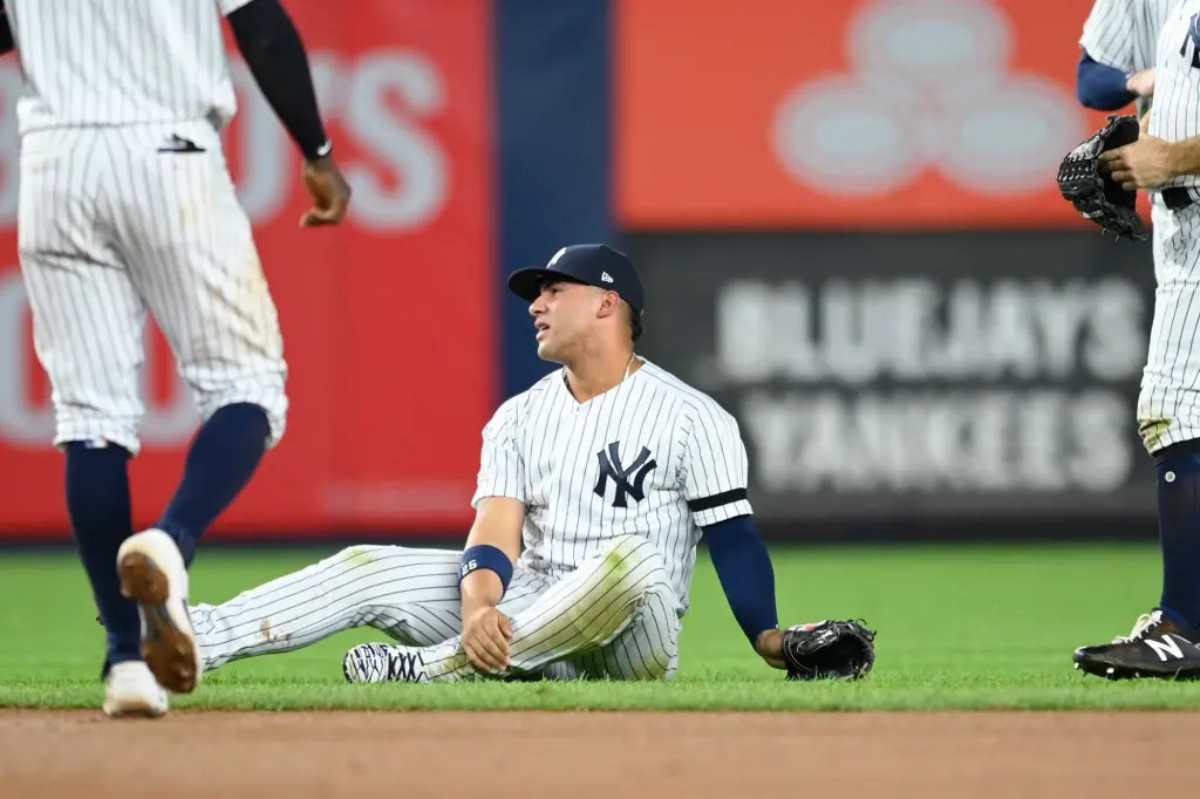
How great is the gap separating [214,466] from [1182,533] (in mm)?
2177

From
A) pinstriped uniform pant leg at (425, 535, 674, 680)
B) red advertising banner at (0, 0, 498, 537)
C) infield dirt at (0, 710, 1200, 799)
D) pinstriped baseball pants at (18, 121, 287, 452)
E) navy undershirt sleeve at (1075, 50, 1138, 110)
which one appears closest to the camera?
infield dirt at (0, 710, 1200, 799)

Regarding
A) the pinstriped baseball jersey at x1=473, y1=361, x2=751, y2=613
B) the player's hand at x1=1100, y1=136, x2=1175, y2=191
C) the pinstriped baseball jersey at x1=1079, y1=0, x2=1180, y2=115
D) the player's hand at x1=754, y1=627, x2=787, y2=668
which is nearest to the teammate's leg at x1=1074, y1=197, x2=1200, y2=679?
the player's hand at x1=1100, y1=136, x2=1175, y2=191

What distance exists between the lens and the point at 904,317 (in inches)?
375

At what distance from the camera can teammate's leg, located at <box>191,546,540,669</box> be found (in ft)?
15.1

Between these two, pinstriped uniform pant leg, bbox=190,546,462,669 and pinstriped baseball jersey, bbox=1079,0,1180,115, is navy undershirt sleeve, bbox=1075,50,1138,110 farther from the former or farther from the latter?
pinstriped uniform pant leg, bbox=190,546,462,669

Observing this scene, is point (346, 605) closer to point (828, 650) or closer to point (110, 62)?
point (828, 650)

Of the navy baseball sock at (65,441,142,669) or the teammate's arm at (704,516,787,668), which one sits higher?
the navy baseball sock at (65,441,142,669)

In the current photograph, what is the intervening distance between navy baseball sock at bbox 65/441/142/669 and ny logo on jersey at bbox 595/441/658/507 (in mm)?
1165

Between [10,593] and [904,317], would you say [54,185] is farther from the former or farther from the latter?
[904,317]

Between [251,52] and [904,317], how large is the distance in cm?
579

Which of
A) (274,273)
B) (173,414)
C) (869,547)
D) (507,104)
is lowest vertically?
(869,547)

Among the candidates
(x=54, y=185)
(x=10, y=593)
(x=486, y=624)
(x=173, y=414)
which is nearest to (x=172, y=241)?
(x=54, y=185)

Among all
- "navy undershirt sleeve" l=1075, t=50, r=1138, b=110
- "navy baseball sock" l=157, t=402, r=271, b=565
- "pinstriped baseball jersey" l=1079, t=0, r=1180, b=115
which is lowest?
"navy baseball sock" l=157, t=402, r=271, b=565

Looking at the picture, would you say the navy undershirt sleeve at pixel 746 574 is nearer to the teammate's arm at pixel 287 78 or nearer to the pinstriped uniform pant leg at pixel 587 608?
the pinstriped uniform pant leg at pixel 587 608
